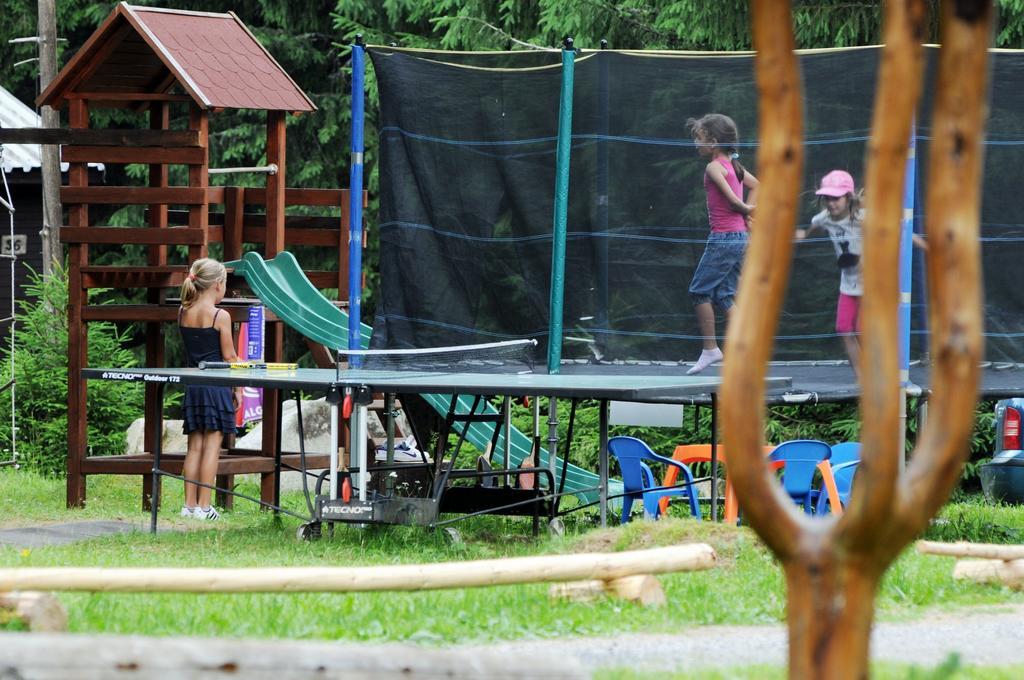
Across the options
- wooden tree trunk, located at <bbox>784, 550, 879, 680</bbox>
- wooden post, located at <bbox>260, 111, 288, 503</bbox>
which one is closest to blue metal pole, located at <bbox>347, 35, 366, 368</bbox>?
wooden post, located at <bbox>260, 111, 288, 503</bbox>

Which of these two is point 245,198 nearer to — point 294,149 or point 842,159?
point 842,159

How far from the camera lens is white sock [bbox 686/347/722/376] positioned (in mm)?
11172

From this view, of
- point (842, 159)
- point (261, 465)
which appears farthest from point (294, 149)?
point (842, 159)

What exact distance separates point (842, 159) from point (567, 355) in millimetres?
2399

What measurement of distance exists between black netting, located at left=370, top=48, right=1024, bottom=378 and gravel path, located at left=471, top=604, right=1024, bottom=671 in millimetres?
4614

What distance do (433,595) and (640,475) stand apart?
3.77m

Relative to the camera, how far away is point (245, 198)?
45.3 feet

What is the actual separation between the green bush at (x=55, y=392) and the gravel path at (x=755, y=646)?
1121 centimetres

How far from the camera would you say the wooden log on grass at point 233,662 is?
3.69m

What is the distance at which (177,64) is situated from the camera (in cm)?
1274

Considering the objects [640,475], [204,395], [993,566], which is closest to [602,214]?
[640,475]

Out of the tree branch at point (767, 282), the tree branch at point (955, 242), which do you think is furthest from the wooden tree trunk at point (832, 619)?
the tree branch at point (955, 242)

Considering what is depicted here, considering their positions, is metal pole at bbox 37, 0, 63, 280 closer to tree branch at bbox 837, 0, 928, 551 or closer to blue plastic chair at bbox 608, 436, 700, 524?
blue plastic chair at bbox 608, 436, 700, 524

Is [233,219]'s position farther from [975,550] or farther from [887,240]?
[887,240]
